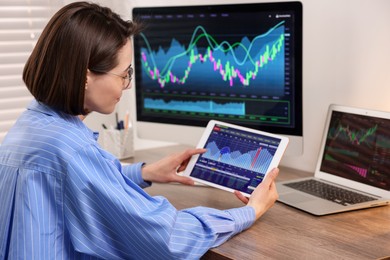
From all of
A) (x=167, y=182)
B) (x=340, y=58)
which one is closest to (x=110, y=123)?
(x=167, y=182)

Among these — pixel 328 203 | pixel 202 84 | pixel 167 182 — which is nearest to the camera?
pixel 328 203

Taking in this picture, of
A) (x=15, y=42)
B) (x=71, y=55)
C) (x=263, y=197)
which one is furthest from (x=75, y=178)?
(x=15, y=42)

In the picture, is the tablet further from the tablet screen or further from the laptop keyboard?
the laptop keyboard

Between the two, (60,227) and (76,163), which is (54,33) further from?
(60,227)

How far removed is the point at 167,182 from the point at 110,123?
0.69 metres

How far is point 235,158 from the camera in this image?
1.77 m

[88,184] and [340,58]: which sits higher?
Answer: [340,58]

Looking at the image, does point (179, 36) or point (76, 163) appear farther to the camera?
point (179, 36)

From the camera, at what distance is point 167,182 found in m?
1.86

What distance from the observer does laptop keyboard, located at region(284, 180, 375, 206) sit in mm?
1706

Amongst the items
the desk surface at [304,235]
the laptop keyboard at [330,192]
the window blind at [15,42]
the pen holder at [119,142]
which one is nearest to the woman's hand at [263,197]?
the desk surface at [304,235]

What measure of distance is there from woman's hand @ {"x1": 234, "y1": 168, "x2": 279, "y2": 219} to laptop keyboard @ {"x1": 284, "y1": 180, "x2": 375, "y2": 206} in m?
0.20

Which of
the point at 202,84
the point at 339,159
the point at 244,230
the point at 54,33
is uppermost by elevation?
the point at 54,33

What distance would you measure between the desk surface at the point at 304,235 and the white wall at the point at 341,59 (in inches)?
16.2
